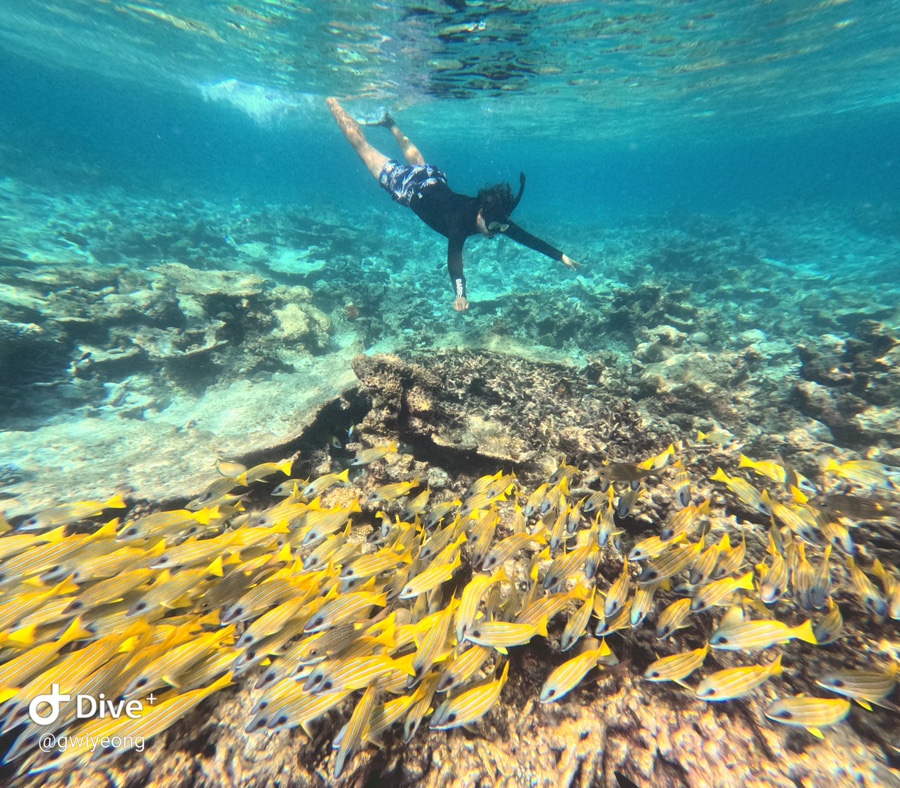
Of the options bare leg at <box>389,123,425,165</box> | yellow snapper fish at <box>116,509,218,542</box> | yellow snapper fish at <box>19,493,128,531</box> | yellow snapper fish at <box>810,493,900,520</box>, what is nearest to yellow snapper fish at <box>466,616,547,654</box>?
yellow snapper fish at <box>116,509,218,542</box>

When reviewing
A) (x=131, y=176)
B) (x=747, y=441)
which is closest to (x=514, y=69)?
(x=747, y=441)

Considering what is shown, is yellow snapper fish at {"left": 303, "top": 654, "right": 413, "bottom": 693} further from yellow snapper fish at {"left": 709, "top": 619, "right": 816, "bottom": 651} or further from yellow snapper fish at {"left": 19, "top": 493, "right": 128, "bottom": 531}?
yellow snapper fish at {"left": 19, "top": 493, "right": 128, "bottom": 531}

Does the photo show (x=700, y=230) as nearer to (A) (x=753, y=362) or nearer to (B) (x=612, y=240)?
(B) (x=612, y=240)

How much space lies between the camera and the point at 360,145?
42.4 feet

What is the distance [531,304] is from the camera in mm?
13312

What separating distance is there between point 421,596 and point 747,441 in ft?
18.5

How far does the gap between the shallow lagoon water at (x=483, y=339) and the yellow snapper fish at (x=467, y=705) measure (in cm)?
50

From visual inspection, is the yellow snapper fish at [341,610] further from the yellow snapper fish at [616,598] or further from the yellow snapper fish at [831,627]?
the yellow snapper fish at [831,627]

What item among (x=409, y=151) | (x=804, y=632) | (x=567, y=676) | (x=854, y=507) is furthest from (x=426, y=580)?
(x=409, y=151)

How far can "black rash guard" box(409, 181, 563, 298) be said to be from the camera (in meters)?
7.66

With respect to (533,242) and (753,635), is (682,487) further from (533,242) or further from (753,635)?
(533,242)

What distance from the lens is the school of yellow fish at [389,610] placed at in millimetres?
1929

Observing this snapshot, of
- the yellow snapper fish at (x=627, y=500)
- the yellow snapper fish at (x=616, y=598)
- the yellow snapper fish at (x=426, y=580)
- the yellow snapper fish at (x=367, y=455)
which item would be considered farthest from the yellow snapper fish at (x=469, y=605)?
the yellow snapper fish at (x=367, y=455)

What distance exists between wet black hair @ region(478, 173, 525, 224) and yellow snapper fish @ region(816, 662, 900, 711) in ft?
23.5
